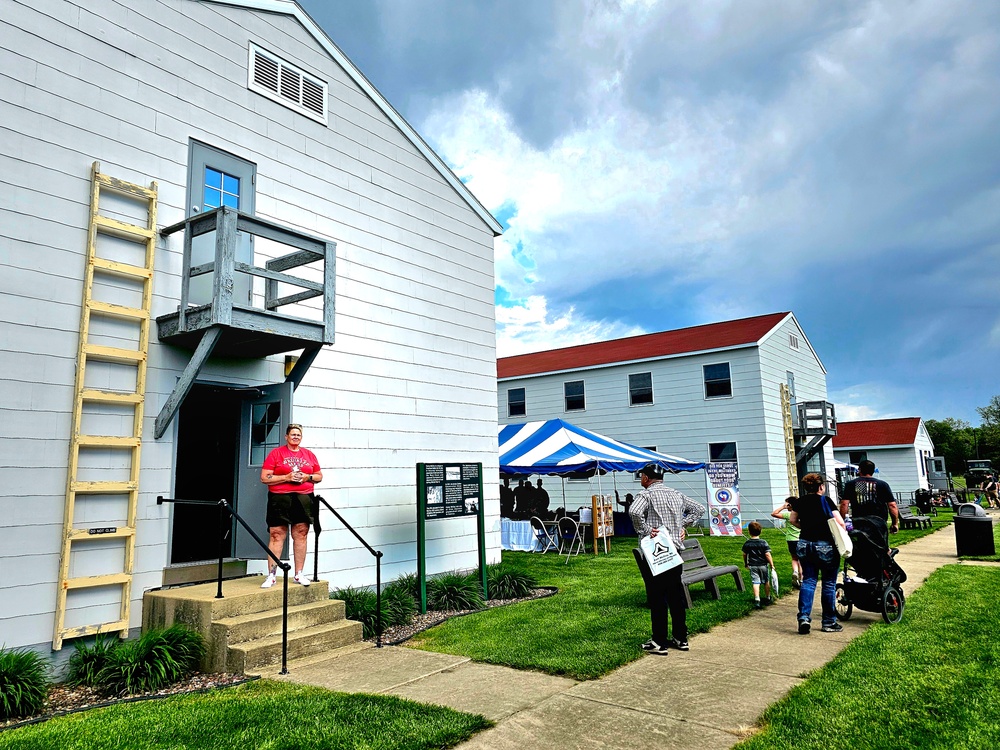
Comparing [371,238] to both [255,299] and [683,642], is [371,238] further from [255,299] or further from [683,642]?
[683,642]

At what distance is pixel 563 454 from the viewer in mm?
16375

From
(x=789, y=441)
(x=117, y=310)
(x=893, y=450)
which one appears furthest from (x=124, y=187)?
(x=893, y=450)

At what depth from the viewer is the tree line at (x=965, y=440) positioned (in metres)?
62.0

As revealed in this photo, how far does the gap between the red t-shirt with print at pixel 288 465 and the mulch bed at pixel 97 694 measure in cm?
194

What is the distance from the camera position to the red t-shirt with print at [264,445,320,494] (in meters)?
7.31

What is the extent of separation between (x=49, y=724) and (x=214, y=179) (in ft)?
20.0

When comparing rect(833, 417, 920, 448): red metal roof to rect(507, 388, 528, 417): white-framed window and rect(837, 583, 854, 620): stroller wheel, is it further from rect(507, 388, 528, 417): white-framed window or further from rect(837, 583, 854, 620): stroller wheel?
rect(837, 583, 854, 620): stroller wheel

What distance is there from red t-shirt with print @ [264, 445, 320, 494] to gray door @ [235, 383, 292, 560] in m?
0.61

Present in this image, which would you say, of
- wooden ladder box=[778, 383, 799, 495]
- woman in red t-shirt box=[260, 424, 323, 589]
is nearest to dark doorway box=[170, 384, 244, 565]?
woman in red t-shirt box=[260, 424, 323, 589]

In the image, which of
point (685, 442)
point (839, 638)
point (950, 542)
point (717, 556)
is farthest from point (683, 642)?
point (685, 442)

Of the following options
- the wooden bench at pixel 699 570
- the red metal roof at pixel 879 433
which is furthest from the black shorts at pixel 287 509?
the red metal roof at pixel 879 433

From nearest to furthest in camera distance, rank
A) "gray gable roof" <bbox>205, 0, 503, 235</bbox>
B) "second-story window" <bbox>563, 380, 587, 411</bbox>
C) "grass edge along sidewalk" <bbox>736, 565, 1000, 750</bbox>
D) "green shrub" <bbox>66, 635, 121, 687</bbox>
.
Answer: "grass edge along sidewalk" <bbox>736, 565, 1000, 750</bbox> → "green shrub" <bbox>66, 635, 121, 687</bbox> → "gray gable roof" <bbox>205, 0, 503, 235</bbox> → "second-story window" <bbox>563, 380, 587, 411</bbox>

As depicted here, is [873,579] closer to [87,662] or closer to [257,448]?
[257,448]

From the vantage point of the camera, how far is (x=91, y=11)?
24.0 ft
